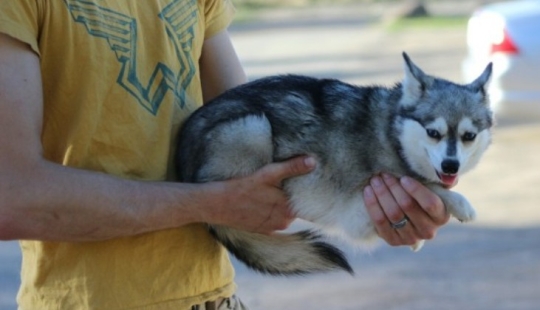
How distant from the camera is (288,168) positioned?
3.45 m

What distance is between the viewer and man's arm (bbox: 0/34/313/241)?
9.42ft

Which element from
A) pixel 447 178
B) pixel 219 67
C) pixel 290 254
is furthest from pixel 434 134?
pixel 219 67

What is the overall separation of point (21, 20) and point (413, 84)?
1.52 metres

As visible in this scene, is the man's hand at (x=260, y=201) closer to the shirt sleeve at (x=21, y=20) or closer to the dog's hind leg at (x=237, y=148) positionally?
the dog's hind leg at (x=237, y=148)

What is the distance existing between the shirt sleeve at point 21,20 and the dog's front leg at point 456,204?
145 cm

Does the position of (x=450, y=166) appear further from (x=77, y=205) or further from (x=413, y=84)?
(x=77, y=205)

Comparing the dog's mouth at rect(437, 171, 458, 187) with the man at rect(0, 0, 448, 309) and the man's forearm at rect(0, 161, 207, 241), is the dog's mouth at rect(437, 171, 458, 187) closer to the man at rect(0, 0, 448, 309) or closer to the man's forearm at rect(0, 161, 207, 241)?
the man at rect(0, 0, 448, 309)

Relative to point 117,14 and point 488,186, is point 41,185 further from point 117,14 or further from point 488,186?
point 488,186

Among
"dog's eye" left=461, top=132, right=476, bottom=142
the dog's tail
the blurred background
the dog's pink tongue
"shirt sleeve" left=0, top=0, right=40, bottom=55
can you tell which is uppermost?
"shirt sleeve" left=0, top=0, right=40, bottom=55

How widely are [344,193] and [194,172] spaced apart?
1.74 feet

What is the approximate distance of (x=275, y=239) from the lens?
3.67m

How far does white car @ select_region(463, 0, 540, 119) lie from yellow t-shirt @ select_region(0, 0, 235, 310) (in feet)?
31.9

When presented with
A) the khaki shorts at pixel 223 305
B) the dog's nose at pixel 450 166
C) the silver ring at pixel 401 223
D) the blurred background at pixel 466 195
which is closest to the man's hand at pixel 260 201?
the khaki shorts at pixel 223 305

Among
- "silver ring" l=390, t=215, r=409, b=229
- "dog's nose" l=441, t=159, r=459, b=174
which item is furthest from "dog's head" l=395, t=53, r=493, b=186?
"silver ring" l=390, t=215, r=409, b=229
